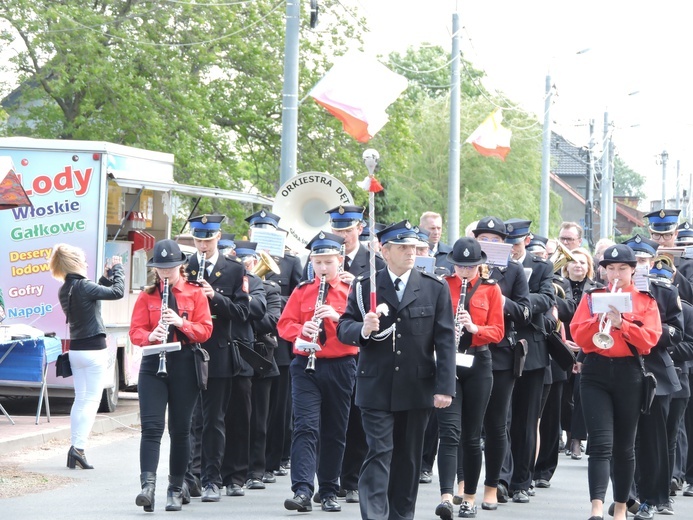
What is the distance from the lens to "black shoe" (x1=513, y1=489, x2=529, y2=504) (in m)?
11.0

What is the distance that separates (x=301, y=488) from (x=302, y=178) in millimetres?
6065

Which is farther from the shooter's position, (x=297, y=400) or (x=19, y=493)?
(x=19, y=493)

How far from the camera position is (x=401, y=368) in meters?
8.40

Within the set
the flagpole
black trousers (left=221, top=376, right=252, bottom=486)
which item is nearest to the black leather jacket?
black trousers (left=221, top=376, right=252, bottom=486)

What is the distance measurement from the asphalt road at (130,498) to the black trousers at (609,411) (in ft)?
3.31

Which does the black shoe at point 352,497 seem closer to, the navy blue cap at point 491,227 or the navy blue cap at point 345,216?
the navy blue cap at point 345,216

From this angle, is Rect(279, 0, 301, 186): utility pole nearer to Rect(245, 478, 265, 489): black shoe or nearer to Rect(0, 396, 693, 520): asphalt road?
Rect(0, 396, 693, 520): asphalt road

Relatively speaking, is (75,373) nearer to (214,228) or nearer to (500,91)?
(214,228)

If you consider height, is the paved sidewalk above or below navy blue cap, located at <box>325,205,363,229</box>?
below

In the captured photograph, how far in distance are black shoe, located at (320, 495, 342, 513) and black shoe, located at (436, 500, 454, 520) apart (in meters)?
0.88

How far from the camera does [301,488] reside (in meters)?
9.94

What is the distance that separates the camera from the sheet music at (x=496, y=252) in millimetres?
10312

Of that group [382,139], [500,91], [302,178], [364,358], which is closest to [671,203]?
[500,91]

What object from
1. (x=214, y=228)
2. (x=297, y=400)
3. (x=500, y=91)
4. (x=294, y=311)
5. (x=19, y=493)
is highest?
(x=500, y=91)
